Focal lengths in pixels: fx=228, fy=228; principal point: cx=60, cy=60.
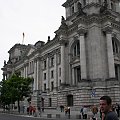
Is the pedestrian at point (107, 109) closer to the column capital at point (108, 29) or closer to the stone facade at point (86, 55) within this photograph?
the stone facade at point (86, 55)

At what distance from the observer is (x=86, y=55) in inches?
1777

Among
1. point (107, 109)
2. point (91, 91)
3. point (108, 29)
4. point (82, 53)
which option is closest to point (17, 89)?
point (82, 53)

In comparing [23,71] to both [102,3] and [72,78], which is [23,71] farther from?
[102,3]

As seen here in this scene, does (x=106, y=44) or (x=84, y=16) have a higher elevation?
(x=84, y=16)

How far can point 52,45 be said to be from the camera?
5975cm

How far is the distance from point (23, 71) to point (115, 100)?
146 ft

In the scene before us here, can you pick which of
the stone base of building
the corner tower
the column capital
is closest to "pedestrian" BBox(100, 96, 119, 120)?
the stone base of building

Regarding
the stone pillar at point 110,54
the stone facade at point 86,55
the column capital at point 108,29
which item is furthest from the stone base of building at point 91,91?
the column capital at point 108,29

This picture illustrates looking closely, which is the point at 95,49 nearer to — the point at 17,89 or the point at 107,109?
the point at 17,89

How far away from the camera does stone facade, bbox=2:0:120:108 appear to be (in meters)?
41.8

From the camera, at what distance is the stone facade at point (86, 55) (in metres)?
41.8

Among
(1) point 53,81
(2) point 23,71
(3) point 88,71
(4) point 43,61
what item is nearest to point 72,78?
(3) point 88,71

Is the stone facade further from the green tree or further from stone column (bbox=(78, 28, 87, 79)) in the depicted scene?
the green tree

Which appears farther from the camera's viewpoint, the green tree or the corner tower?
the green tree
